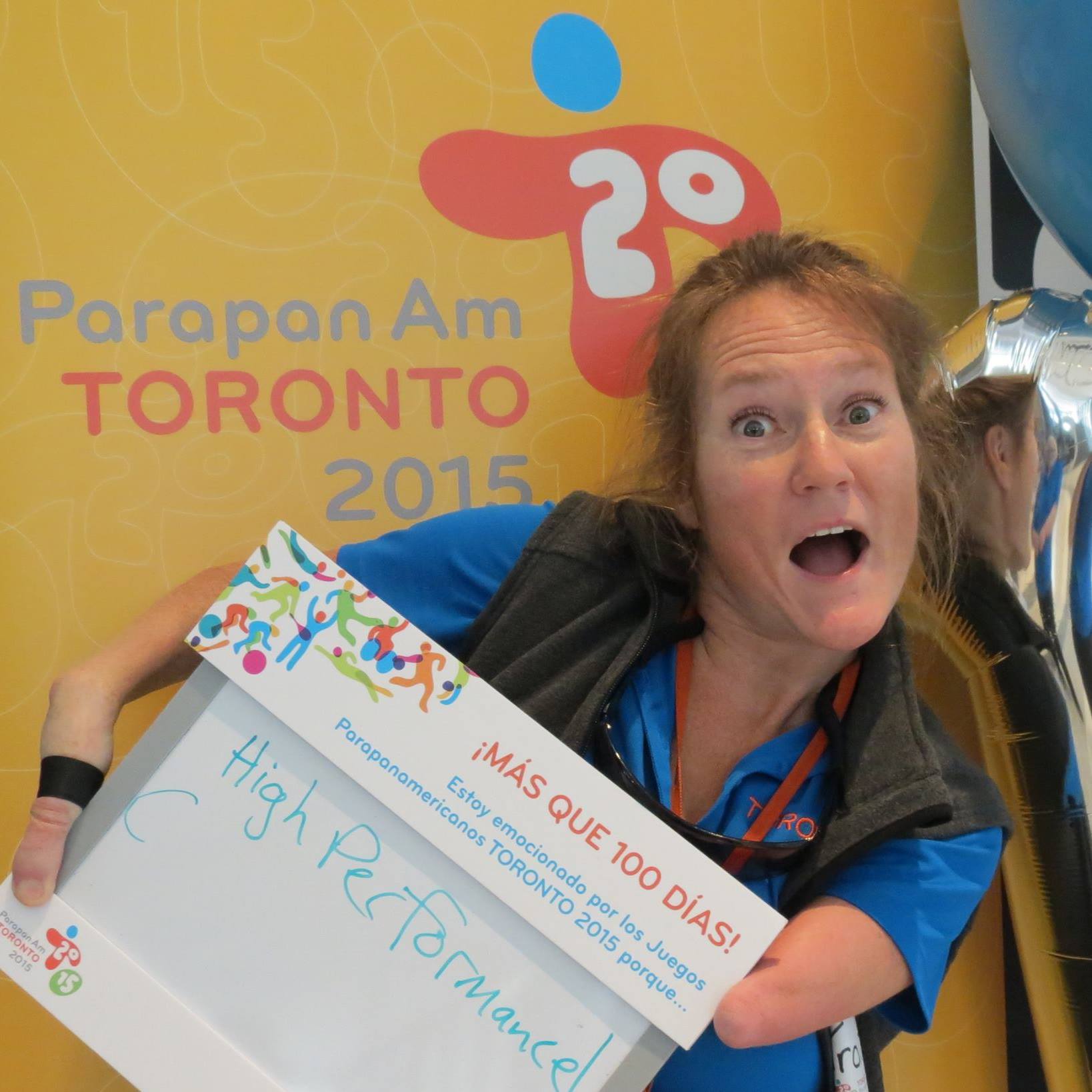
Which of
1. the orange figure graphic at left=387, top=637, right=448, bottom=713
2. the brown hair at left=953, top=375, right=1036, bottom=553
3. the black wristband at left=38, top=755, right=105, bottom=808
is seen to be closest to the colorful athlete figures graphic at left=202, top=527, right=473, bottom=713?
the orange figure graphic at left=387, top=637, right=448, bottom=713

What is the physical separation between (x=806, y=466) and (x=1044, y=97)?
1.38 ft

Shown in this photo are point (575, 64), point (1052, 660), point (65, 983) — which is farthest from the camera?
point (575, 64)

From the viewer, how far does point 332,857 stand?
0.74 meters

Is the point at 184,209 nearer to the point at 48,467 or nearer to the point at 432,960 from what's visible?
the point at 48,467

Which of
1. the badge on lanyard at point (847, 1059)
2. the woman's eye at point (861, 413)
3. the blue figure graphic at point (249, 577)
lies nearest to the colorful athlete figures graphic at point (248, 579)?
the blue figure graphic at point (249, 577)

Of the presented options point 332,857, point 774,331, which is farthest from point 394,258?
point 332,857

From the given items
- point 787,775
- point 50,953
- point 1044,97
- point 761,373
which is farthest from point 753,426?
point 50,953

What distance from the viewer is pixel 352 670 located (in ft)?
2.44

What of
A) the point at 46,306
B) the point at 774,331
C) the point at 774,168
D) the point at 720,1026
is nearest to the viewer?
the point at 720,1026

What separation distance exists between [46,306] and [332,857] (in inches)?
25.1

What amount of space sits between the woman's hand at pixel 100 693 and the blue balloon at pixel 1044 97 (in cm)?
84

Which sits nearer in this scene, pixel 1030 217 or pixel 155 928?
pixel 155 928

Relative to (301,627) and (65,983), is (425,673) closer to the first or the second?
(301,627)

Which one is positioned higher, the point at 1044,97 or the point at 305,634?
the point at 1044,97
